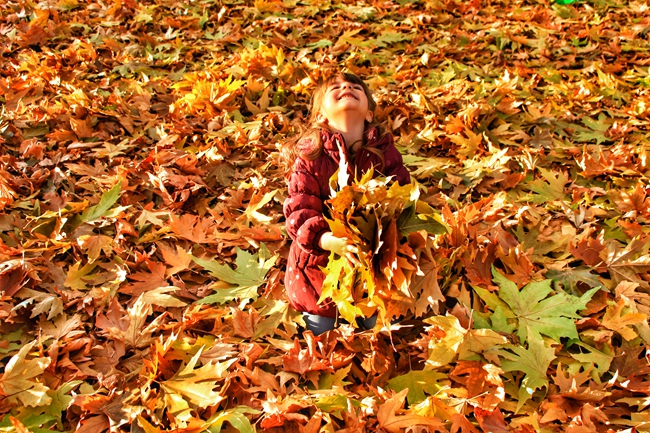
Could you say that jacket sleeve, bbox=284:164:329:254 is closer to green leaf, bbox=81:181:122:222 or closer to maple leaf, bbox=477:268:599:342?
maple leaf, bbox=477:268:599:342

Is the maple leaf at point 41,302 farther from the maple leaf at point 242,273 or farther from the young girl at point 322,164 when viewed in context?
the young girl at point 322,164

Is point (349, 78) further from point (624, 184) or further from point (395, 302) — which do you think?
point (624, 184)

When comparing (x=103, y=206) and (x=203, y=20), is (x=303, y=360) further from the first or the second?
(x=203, y=20)

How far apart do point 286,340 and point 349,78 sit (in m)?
1.04

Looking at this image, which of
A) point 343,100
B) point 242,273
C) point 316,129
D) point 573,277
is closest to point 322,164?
point 316,129

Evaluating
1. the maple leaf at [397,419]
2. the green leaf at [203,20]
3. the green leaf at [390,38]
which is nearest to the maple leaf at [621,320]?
the maple leaf at [397,419]

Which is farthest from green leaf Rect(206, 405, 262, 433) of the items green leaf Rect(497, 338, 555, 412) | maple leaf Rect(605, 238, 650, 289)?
maple leaf Rect(605, 238, 650, 289)

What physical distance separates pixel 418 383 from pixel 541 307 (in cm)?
57

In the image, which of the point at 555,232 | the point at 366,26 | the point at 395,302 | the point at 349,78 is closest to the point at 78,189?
the point at 349,78

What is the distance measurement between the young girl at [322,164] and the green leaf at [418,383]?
0.28m

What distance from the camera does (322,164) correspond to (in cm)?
182

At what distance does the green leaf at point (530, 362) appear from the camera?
5.49 feet

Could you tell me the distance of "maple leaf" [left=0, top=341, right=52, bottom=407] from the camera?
1.64m

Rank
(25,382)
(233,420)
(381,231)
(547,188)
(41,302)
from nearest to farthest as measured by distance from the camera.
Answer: (381,231)
(233,420)
(25,382)
(41,302)
(547,188)
